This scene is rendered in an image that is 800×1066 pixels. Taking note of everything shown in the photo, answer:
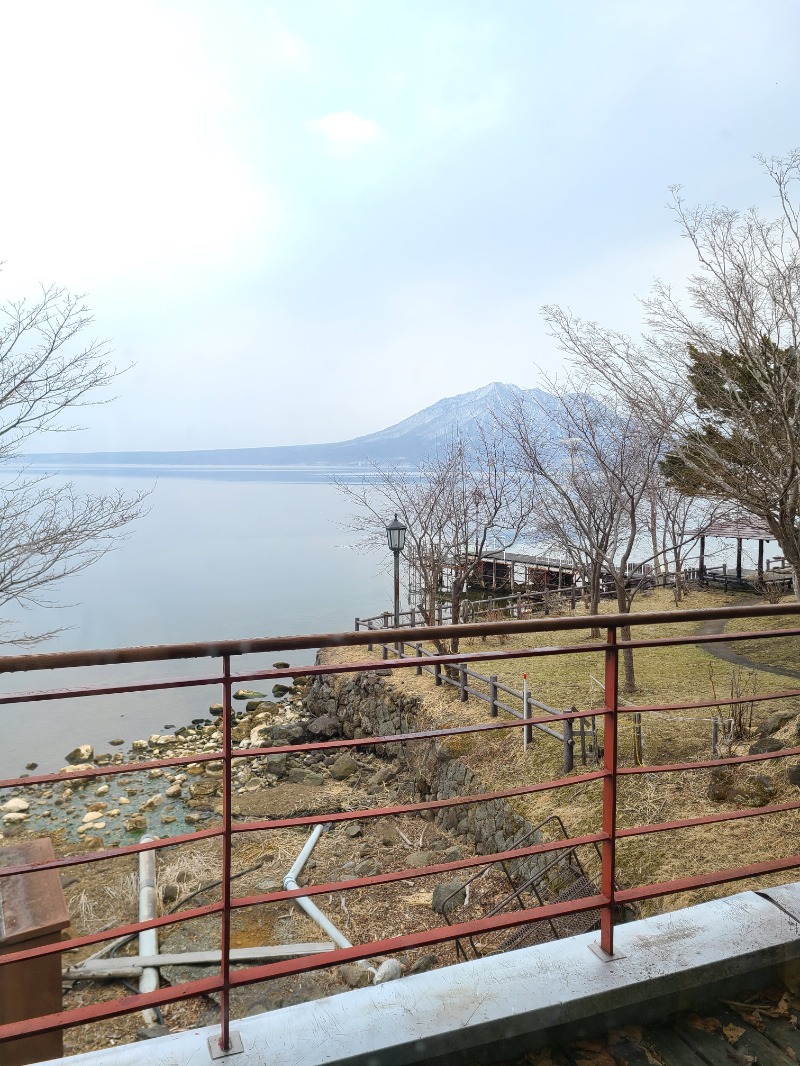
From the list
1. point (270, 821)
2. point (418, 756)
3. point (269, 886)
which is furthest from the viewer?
point (418, 756)

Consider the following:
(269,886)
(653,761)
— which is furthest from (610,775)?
(269,886)

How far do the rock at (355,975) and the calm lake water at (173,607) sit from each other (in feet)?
11.2

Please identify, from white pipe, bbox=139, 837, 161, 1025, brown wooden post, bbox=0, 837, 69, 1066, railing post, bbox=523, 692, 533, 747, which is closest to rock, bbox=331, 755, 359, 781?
railing post, bbox=523, 692, 533, 747

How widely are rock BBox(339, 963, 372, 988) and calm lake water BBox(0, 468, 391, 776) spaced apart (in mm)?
3422

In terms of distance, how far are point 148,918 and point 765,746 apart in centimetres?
586

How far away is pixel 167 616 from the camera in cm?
3031

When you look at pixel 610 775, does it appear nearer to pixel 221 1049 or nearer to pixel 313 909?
pixel 221 1049

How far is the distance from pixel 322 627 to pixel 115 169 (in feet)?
48.2

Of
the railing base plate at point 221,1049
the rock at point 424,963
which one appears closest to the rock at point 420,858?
the rock at point 424,963

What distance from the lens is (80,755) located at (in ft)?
49.0

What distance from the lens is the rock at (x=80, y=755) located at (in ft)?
48.5

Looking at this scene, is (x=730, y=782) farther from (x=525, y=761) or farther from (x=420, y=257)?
(x=420, y=257)

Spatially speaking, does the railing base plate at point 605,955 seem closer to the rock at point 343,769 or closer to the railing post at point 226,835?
the railing post at point 226,835

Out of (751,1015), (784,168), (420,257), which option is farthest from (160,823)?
(420,257)
